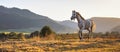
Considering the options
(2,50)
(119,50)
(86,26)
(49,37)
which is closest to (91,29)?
(86,26)

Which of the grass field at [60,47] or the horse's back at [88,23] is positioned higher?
the horse's back at [88,23]

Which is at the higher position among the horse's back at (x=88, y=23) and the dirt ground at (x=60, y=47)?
the horse's back at (x=88, y=23)

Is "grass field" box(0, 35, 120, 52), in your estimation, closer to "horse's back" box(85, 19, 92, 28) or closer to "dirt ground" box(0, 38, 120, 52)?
"dirt ground" box(0, 38, 120, 52)

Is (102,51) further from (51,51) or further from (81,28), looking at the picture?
(81,28)

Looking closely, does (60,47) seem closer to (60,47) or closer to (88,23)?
(60,47)

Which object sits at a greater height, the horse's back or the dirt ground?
the horse's back

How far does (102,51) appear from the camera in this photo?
21.2m

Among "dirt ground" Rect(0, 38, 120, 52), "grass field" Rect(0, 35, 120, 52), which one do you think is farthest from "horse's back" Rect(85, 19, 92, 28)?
"dirt ground" Rect(0, 38, 120, 52)

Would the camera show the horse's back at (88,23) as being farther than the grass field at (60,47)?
Yes

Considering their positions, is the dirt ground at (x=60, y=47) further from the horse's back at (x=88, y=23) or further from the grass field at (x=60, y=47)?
the horse's back at (x=88, y=23)

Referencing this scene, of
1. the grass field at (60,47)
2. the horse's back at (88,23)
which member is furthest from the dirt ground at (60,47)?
the horse's back at (88,23)

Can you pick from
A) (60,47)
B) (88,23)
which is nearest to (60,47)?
(60,47)

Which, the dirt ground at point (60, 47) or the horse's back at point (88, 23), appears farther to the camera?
the horse's back at point (88, 23)

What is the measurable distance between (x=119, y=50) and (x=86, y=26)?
11.1 m
